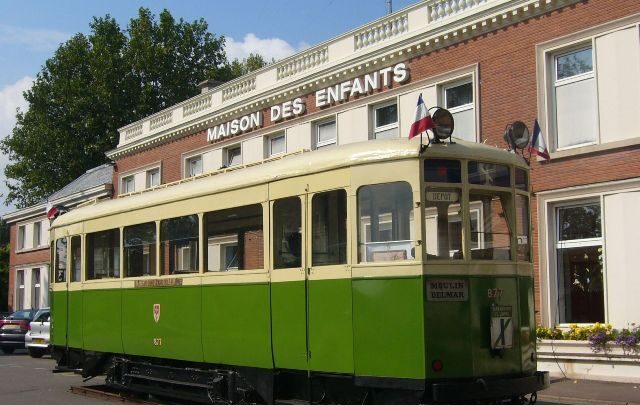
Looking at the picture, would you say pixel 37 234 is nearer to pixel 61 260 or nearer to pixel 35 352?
pixel 35 352

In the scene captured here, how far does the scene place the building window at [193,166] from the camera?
26.2 meters

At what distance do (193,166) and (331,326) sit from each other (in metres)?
19.0

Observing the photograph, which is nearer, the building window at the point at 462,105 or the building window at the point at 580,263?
the building window at the point at 580,263

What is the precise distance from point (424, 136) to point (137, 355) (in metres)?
5.93

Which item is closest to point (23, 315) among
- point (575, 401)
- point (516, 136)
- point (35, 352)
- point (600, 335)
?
point (35, 352)

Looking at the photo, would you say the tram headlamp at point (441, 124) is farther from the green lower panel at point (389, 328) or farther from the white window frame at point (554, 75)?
the white window frame at point (554, 75)

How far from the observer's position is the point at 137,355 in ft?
38.4

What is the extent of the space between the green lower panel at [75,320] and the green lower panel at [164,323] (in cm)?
174

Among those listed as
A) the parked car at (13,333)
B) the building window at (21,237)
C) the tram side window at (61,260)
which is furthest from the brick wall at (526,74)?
the building window at (21,237)

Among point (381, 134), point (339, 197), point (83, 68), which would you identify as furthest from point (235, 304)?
point (83, 68)

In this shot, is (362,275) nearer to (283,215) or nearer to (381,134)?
(283,215)

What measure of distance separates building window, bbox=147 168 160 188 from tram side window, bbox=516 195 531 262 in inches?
834

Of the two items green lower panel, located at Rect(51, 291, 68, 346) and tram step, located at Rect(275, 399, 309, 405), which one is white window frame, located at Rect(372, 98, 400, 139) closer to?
green lower panel, located at Rect(51, 291, 68, 346)

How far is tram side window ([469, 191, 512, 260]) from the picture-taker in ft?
26.9
